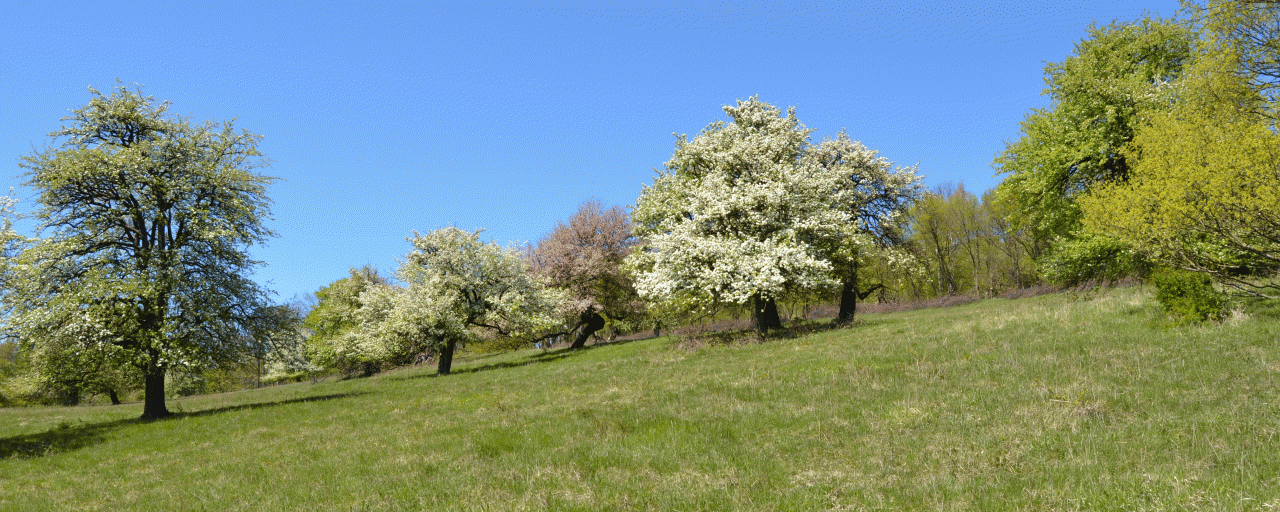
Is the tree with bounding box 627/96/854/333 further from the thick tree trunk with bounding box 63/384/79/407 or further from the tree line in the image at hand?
the thick tree trunk with bounding box 63/384/79/407

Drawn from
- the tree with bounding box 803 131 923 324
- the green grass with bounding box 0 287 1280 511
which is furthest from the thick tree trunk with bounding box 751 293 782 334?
the green grass with bounding box 0 287 1280 511

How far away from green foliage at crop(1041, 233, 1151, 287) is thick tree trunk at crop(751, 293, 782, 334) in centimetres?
1471

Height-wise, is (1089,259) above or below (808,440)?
above

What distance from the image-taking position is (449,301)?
117 feet

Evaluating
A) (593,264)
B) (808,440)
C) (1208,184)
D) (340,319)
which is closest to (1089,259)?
(1208,184)

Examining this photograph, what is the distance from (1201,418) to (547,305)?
109 ft

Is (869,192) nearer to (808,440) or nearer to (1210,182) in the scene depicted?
(1210,182)

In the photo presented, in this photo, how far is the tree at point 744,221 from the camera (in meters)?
27.4

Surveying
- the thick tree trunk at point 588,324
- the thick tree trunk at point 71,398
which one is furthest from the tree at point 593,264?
the thick tree trunk at point 71,398

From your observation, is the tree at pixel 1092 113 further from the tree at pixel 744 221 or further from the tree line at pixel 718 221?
the tree at pixel 744 221

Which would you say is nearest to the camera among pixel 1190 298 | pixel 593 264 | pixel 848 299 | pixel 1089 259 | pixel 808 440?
pixel 808 440

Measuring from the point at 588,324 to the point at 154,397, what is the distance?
95.0 ft

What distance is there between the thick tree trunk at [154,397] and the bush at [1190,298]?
113 ft

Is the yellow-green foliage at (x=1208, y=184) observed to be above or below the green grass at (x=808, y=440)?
above
